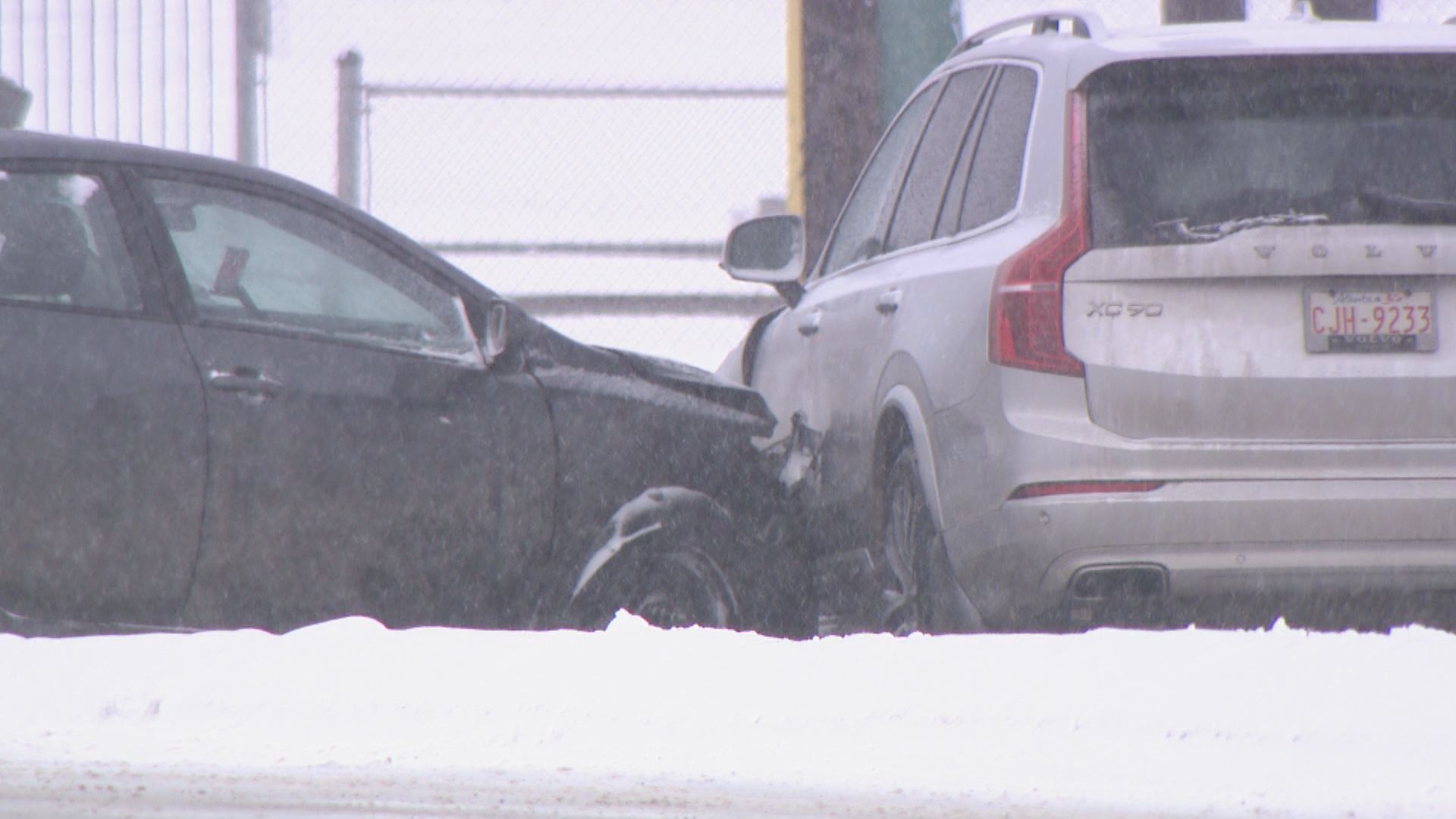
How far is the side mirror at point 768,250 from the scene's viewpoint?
22.0ft

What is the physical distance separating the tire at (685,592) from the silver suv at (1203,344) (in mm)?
641

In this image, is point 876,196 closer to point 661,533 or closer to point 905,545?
point 905,545

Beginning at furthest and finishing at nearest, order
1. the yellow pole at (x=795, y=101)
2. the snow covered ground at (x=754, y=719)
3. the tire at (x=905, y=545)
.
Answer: the yellow pole at (x=795, y=101) < the tire at (x=905, y=545) < the snow covered ground at (x=754, y=719)

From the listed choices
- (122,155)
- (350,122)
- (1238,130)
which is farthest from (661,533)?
(350,122)

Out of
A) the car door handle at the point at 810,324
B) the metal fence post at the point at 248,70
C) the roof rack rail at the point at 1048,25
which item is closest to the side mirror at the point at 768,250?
the car door handle at the point at 810,324

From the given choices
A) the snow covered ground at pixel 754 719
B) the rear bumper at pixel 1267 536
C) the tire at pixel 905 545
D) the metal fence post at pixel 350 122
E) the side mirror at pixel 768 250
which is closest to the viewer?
the snow covered ground at pixel 754 719

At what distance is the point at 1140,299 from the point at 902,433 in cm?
107

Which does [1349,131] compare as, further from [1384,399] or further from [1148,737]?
[1148,737]

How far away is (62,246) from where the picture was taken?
4.77m

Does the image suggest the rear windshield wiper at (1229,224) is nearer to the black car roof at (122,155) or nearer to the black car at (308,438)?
the black car at (308,438)

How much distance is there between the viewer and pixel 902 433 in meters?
5.62

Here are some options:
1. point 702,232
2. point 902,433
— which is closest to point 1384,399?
point 902,433

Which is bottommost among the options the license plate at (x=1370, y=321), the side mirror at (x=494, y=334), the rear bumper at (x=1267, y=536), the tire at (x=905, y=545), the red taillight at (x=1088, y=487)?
the tire at (x=905, y=545)

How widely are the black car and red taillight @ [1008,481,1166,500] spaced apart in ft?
4.10
